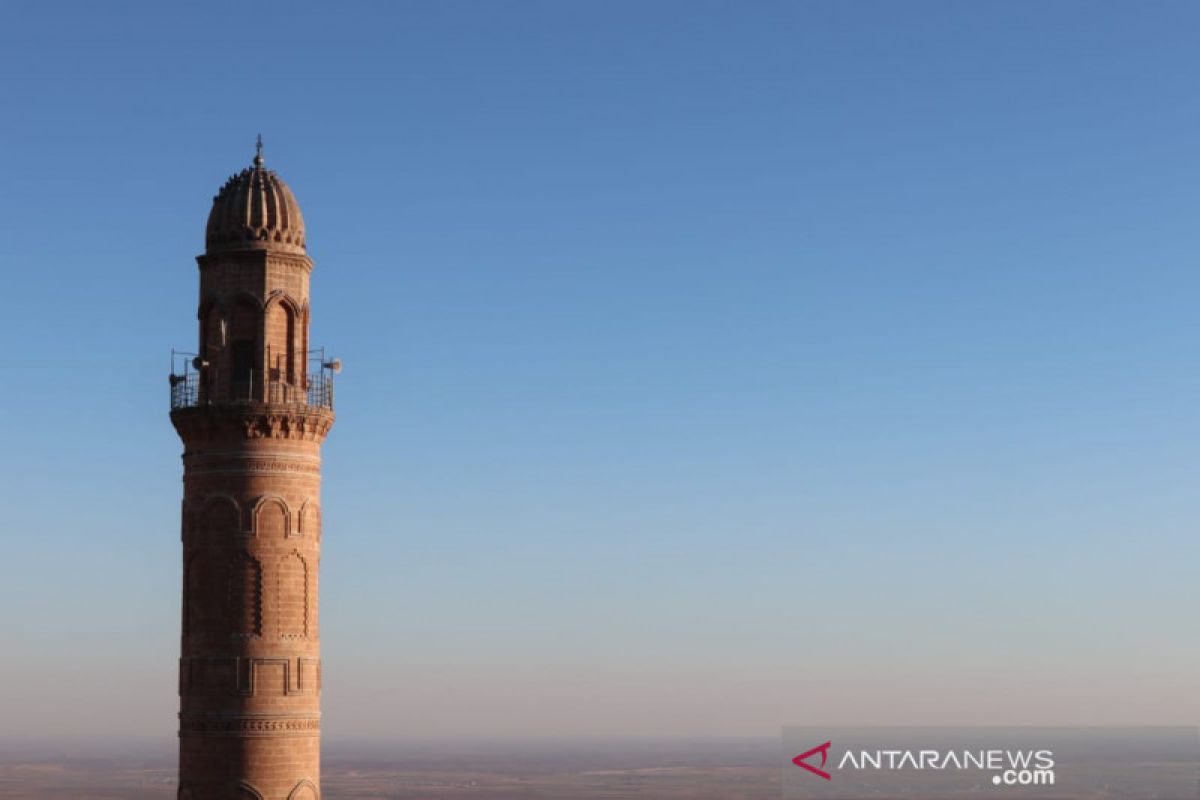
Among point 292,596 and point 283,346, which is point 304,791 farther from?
point 283,346

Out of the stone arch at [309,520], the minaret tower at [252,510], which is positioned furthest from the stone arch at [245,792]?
the stone arch at [309,520]

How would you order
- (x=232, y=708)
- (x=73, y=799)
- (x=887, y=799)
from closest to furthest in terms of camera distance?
(x=232, y=708)
(x=887, y=799)
(x=73, y=799)

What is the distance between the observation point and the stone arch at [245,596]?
50469 mm

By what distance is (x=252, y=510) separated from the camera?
5100cm

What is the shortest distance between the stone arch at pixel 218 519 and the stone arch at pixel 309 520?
5.92 feet

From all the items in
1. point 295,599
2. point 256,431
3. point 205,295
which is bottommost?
point 295,599

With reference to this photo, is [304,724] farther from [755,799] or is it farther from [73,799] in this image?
[73,799]

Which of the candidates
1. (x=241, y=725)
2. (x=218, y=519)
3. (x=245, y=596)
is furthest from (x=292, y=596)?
(x=241, y=725)

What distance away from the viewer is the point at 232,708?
164 feet

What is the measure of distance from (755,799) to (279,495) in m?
142

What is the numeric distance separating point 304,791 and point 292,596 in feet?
18.3

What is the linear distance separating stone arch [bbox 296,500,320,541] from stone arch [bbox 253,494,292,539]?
1.29 ft

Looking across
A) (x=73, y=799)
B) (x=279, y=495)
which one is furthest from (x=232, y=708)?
(x=73, y=799)

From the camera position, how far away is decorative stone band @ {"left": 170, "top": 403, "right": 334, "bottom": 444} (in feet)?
168
